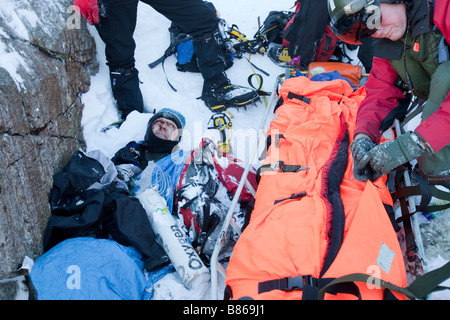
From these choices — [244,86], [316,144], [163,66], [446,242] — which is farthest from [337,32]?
[163,66]

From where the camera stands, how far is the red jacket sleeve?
88.0 inches

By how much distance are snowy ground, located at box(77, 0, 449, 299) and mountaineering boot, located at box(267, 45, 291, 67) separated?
0.07 meters

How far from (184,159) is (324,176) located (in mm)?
1159

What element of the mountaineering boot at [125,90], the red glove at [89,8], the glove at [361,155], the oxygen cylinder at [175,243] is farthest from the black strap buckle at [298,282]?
the red glove at [89,8]

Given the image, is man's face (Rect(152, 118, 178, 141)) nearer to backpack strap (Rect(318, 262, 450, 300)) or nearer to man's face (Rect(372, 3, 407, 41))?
man's face (Rect(372, 3, 407, 41))

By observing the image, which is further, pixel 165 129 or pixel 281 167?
pixel 165 129

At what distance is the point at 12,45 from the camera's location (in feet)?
7.49

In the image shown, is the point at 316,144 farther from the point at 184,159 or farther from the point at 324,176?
the point at 184,159

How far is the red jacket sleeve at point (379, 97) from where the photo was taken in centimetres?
223

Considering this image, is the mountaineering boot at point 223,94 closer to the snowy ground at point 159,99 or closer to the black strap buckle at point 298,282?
the snowy ground at point 159,99

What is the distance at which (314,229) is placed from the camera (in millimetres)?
1709

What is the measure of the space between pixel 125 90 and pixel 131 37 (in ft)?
1.77

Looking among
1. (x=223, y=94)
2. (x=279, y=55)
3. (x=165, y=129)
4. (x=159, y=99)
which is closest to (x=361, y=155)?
(x=165, y=129)

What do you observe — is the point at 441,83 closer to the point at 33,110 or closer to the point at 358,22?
the point at 358,22
